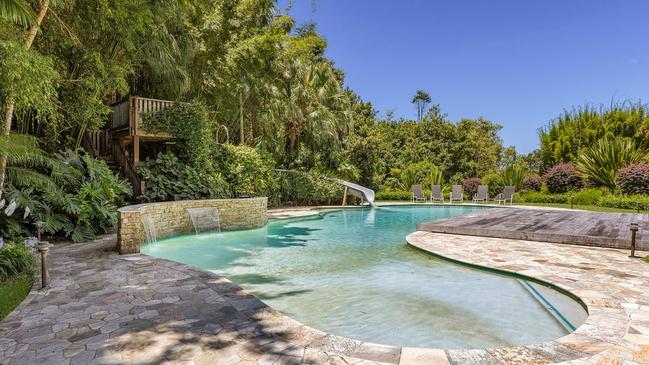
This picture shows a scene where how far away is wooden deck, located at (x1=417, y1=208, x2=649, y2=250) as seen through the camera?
289 inches

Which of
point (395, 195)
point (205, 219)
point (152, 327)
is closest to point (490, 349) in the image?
point (152, 327)

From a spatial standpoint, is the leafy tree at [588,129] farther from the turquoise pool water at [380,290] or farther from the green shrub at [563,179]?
the turquoise pool water at [380,290]

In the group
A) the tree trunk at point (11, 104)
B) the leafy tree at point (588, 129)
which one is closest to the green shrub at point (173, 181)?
the tree trunk at point (11, 104)

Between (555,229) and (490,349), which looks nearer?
(490,349)

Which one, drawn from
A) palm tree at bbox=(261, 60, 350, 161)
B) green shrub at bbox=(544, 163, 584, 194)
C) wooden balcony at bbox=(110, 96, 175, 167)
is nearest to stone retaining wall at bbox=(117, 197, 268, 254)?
wooden balcony at bbox=(110, 96, 175, 167)

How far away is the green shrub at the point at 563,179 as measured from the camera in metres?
17.6

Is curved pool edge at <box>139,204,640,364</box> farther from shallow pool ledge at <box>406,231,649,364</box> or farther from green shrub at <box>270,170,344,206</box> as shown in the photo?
green shrub at <box>270,170,344,206</box>

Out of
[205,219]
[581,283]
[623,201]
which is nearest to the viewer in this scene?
[581,283]

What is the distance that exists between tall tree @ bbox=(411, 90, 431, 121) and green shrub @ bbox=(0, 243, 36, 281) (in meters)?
47.3

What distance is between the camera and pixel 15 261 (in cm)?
507

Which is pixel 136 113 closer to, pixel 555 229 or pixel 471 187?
pixel 555 229

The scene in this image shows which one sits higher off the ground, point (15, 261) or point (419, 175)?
point (419, 175)

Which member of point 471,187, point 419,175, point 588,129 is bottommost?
point 471,187

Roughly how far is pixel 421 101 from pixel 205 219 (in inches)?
1725
